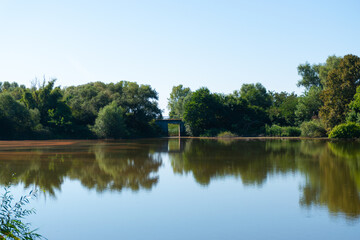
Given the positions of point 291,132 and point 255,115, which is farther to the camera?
point 255,115

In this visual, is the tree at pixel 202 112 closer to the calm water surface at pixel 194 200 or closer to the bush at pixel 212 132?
the bush at pixel 212 132

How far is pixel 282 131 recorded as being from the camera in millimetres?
51750

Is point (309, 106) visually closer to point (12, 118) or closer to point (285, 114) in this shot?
point (285, 114)

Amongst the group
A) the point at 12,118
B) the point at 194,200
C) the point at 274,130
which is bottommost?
the point at 194,200

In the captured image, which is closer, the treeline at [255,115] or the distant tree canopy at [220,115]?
the treeline at [255,115]

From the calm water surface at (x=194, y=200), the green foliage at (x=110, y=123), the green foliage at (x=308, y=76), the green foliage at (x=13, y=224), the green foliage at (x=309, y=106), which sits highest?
the green foliage at (x=308, y=76)

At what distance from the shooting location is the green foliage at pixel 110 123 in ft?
161

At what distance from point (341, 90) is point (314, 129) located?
651cm

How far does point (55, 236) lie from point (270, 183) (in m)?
8.41

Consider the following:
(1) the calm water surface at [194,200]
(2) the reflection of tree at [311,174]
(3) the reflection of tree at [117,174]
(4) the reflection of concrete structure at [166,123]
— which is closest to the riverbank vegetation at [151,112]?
(4) the reflection of concrete structure at [166,123]

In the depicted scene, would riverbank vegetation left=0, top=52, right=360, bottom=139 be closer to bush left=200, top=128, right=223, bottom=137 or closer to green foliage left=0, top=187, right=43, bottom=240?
bush left=200, top=128, right=223, bottom=137

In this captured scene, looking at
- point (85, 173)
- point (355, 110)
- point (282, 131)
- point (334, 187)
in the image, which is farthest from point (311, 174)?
point (282, 131)

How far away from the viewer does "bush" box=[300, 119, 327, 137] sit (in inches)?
1820

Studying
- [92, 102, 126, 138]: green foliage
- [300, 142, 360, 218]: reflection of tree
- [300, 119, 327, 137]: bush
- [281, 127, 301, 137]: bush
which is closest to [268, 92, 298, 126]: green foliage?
[281, 127, 301, 137]: bush
